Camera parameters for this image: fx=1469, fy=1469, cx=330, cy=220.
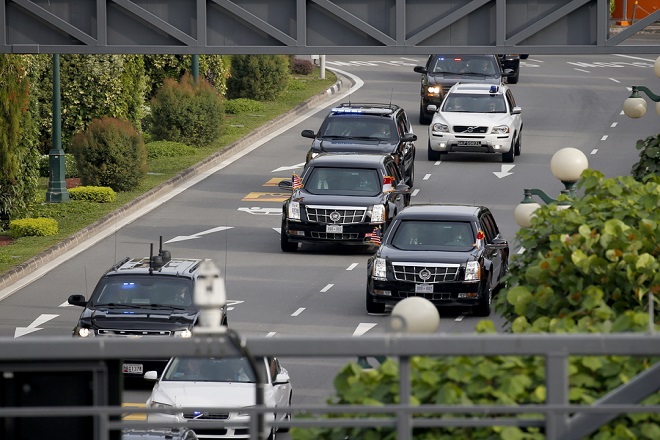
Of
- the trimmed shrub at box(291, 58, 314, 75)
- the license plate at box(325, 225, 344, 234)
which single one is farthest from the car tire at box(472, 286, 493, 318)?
the trimmed shrub at box(291, 58, 314, 75)

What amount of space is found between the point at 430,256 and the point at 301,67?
33568 millimetres

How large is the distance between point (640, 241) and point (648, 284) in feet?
1.01

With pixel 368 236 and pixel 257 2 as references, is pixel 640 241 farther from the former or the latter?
pixel 368 236

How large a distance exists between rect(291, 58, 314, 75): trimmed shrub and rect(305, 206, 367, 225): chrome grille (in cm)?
2864

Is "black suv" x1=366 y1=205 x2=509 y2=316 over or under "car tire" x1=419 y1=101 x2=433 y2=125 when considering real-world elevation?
under

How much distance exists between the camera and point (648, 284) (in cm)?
921

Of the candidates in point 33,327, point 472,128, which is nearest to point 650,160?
point 33,327

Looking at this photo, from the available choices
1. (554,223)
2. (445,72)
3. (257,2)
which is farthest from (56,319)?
(445,72)

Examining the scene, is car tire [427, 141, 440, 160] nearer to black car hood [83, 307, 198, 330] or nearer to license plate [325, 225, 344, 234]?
license plate [325, 225, 344, 234]

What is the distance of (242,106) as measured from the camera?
46.0m

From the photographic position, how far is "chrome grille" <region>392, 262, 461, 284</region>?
2156 centimetres

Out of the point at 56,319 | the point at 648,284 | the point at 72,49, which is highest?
the point at 72,49

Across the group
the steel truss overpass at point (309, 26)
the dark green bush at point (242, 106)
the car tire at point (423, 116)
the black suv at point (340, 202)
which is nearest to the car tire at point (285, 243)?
the black suv at point (340, 202)

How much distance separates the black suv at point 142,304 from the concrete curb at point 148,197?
5612mm
